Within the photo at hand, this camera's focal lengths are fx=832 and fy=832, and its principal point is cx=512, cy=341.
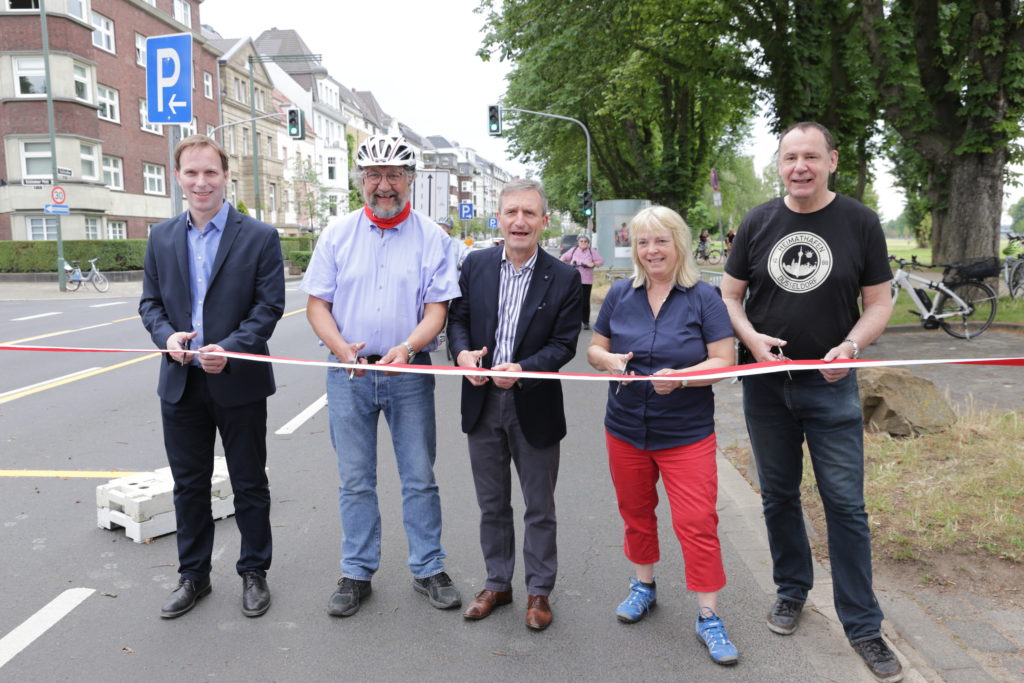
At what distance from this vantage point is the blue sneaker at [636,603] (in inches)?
145

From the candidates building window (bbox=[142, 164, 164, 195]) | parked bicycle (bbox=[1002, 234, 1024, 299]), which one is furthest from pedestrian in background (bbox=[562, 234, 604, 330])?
building window (bbox=[142, 164, 164, 195])

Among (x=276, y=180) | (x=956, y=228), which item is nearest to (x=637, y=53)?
(x=956, y=228)

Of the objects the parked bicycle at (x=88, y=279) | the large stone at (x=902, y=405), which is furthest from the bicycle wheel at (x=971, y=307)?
the parked bicycle at (x=88, y=279)

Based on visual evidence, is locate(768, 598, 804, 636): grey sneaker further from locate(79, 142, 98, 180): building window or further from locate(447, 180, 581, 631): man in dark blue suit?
locate(79, 142, 98, 180): building window

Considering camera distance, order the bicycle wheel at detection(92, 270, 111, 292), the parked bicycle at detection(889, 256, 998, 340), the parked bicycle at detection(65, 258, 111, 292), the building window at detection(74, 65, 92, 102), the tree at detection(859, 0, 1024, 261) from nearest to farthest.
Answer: the parked bicycle at detection(889, 256, 998, 340)
the tree at detection(859, 0, 1024, 261)
the parked bicycle at detection(65, 258, 111, 292)
the bicycle wheel at detection(92, 270, 111, 292)
the building window at detection(74, 65, 92, 102)

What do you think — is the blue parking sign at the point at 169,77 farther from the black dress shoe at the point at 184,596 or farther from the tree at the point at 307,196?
the tree at the point at 307,196

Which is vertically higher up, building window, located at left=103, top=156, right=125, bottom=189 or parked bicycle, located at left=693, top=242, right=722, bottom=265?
building window, located at left=103, top=156, right=125, bottom=189

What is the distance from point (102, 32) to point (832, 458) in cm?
4101

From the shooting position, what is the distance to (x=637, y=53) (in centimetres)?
1867

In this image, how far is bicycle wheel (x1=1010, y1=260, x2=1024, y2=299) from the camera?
57.0ft

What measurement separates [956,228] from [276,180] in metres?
51.6

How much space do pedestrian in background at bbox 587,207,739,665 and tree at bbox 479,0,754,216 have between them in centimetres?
1378

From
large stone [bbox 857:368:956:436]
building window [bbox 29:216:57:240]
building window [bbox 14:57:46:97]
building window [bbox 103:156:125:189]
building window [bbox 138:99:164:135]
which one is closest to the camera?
large stone [bbox 857:368:956:436]

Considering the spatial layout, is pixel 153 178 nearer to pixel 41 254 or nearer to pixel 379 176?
pixel 41 254
